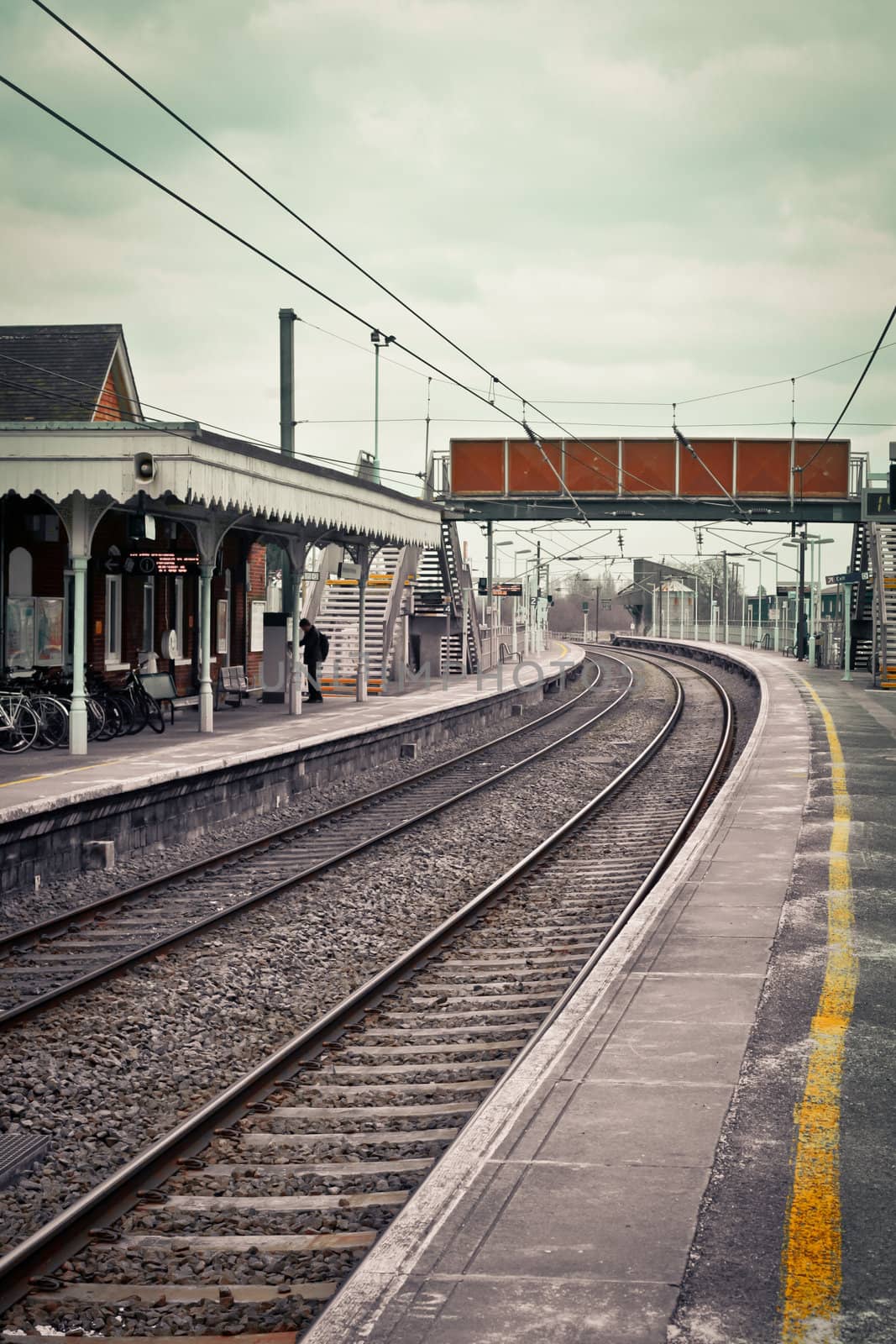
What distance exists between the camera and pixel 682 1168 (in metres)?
4.57

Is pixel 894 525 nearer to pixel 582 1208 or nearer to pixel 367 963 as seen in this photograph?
pixel 367 963

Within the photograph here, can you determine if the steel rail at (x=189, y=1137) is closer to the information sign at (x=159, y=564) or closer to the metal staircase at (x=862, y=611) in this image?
the information sign at (x=159, y=564)

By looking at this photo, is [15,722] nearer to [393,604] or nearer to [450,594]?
[393,604]

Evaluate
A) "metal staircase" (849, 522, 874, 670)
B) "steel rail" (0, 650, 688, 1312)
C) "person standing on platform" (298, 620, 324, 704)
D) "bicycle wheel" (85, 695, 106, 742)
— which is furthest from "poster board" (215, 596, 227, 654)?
"metal staircase" (849, 522, 874, 670)

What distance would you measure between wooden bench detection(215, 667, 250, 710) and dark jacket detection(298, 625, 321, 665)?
1.34m

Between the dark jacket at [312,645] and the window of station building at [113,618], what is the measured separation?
5.03 metres

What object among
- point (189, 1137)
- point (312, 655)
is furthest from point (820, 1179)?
point (312, 655)

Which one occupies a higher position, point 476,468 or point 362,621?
point 476,468

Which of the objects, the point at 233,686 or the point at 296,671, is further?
the point at 233,686

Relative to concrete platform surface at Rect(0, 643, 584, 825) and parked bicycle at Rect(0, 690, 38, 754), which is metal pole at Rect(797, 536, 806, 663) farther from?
parked bicycle at Rect(0, 690, 38, 754)

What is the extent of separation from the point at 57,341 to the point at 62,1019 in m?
22.5

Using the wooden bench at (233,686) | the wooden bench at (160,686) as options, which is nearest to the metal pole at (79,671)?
the wooden bench at (160,686)

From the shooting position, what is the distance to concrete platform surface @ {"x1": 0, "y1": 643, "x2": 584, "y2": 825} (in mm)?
12305

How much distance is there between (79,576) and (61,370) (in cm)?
1278
